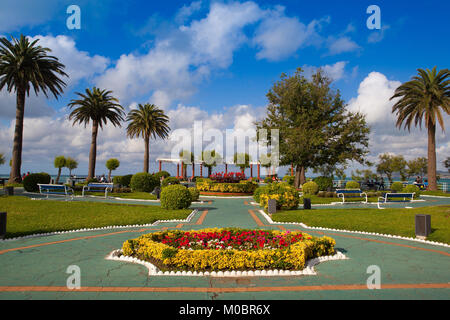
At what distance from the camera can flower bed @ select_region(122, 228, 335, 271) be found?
473 centimetres

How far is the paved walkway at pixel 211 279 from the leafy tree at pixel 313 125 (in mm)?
18883

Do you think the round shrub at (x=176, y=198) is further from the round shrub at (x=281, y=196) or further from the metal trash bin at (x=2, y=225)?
the metal trash bin at (x=2, y=225)

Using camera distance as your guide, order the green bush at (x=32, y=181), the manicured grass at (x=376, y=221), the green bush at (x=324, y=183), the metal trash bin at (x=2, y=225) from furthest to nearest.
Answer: the green bush at (x=324, y=183)
the green bush at (x=32, y=181)
the manicured grass at (x=376, y=221)
the metal trash bin at (x=2, y=225)

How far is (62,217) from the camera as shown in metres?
9.98

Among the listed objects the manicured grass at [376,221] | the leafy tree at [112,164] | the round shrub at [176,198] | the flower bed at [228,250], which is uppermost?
the leafy tree at [112,164]

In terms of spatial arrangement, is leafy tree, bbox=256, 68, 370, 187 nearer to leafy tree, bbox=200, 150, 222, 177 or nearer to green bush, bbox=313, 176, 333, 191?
green bush, bbox=313, 176, 333, 191

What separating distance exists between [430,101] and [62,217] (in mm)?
29160

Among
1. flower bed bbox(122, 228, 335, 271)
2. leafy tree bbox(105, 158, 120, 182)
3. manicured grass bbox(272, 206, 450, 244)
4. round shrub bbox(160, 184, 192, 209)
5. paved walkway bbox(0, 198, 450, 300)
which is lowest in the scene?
paved walkway bbox(0, 198, 450, 300)

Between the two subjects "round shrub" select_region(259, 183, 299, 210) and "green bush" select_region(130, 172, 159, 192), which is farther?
"green bush" select_region(130, 172, 159, 192)

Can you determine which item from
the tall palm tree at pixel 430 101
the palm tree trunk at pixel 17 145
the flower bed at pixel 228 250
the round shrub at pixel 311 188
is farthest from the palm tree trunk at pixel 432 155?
the palm tree trunk at pixel 17 145

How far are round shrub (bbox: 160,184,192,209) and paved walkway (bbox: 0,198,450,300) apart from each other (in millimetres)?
5433

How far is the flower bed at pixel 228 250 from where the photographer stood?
15.5ft

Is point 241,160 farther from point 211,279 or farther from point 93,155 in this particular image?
point 211,279

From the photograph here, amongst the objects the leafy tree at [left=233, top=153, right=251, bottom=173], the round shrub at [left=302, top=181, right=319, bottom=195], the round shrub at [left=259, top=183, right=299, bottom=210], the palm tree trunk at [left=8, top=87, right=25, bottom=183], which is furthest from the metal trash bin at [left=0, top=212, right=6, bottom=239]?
the leafy tree at [left=233, top=153, right=251, bottom=173]
